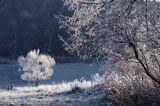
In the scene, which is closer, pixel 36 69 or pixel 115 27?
pixel 115 27

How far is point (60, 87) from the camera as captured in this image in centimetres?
2498

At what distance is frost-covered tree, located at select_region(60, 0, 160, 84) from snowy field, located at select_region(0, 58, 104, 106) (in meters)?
3.16

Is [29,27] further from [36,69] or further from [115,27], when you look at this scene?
[115,27]

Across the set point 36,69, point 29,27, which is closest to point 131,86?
point 36,69

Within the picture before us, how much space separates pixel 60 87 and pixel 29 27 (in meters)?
124

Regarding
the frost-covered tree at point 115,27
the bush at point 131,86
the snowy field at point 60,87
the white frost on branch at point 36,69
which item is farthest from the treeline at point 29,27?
the frost-covered tree at point 115,27

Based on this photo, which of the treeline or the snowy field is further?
the treeline

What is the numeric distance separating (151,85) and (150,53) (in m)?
1.28

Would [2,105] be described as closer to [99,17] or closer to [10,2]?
[99,17]

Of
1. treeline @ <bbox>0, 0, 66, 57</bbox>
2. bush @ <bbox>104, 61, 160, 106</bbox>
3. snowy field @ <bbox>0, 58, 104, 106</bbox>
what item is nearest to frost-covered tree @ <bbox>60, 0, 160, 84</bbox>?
bush @ <bbox>104, 61, 160, 106</bbox>

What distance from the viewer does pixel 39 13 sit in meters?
155

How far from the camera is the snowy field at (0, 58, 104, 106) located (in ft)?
51.7

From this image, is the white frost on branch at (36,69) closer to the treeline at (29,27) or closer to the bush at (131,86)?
the bush at (131,86)

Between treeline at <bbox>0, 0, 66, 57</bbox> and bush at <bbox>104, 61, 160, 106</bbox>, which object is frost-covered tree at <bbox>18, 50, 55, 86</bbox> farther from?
treeline at <bbox>0, 0, 66, 57</bbox>
